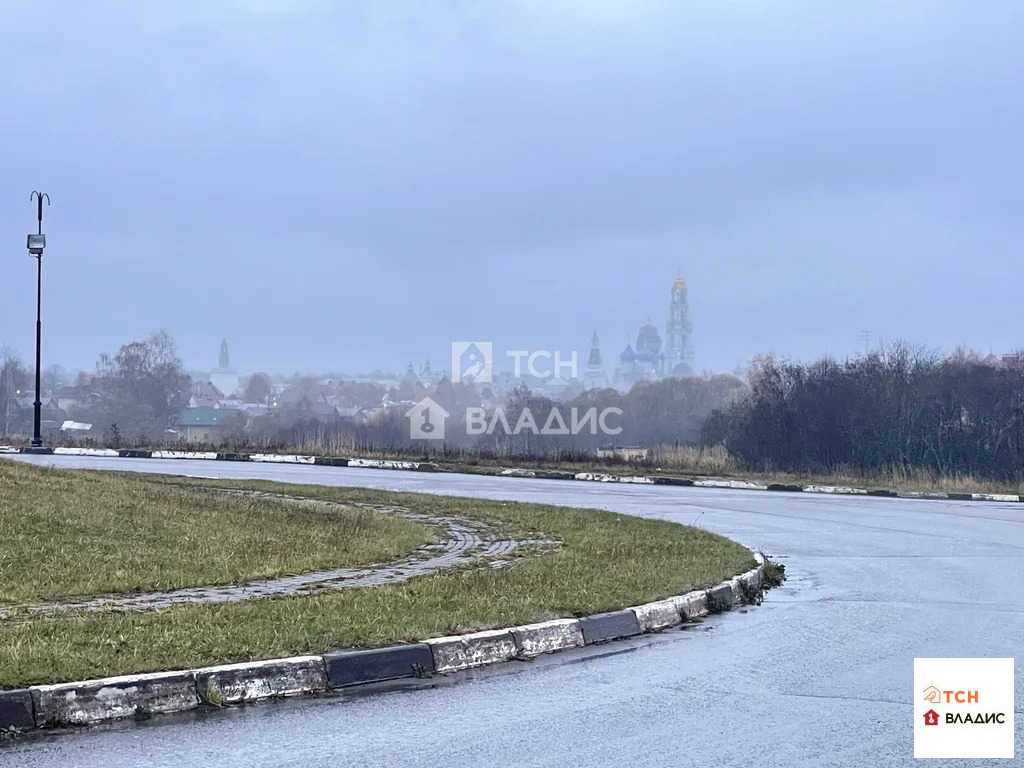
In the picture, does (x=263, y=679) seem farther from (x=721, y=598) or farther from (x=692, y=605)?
(x=721, y=598)

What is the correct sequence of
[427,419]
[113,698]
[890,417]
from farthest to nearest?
[427,419] → [890,417] → [113,698]

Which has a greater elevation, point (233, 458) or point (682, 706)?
point (233, 458)

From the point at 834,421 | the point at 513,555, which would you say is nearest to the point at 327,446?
the point at 834,421

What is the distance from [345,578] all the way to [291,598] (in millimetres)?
1630

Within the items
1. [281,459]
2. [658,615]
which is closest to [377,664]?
[658,615]

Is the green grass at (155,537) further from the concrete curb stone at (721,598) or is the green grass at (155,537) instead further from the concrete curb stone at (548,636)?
the concrete curb stone at (721,598)

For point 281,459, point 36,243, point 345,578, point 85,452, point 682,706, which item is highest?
point 36,243

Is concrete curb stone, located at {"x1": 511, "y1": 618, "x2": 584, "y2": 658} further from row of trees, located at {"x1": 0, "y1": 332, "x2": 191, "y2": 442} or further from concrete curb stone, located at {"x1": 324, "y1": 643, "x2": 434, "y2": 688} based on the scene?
row of trees, located at {"x1": 0, "y1": 332, "x2": 191, "y2": 442}

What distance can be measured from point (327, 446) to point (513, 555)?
28.5 m

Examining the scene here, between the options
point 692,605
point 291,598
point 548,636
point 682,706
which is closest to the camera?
point 682,706

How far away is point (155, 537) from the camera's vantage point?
565 inches

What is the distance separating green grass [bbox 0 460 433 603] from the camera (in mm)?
11828

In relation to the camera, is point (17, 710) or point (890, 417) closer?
point (17, 710)

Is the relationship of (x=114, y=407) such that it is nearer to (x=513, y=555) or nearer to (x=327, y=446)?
(x=327, y=446)
